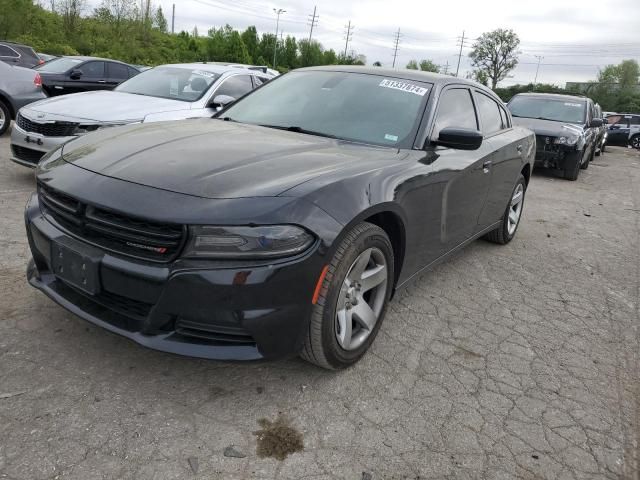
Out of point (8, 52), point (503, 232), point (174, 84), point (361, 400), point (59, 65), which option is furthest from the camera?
point (8, 52)

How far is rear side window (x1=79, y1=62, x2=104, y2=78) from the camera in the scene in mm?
11521

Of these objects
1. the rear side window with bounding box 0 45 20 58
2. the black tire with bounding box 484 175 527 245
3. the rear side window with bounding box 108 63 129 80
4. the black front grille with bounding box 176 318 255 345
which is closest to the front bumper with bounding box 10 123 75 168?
the black front grille with bounding box 176 318 255 345

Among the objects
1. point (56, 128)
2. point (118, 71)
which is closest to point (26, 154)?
point (56, 128)

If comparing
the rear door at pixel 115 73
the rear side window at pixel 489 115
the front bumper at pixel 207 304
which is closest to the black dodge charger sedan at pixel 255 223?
the front bumper at pixel 207 304

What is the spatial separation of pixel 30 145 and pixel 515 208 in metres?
5.15

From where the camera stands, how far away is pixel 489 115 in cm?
453

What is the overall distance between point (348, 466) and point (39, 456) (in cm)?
118

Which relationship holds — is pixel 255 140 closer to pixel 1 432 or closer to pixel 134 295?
pixel 134 295

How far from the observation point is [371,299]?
2824 millimetres

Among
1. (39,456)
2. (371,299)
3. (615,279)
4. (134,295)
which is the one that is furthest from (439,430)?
(615,279)

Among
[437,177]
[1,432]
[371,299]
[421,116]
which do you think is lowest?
[1,432]

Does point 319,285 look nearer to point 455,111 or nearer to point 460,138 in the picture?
point 460,138

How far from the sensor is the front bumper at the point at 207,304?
2.05 metres

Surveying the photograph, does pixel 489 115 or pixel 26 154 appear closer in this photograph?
pixel 489 115
